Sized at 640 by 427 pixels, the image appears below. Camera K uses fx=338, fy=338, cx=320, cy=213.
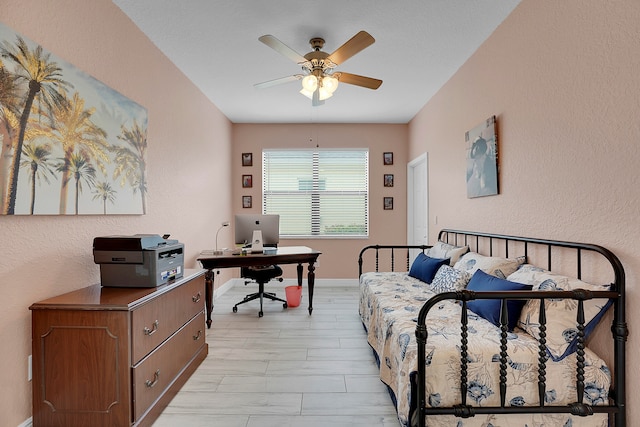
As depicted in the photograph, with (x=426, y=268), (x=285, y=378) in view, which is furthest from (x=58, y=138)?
(x=426, y=268)

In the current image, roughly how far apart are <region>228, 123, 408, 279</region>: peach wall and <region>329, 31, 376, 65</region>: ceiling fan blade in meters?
2.85

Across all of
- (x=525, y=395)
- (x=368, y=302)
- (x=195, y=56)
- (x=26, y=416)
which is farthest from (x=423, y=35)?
(x=26, y=416)

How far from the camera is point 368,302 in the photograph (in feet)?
10.1

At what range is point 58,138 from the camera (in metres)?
1.86

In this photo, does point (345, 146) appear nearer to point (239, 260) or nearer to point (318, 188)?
point (318, 188)

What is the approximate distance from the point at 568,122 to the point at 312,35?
6.38 feet

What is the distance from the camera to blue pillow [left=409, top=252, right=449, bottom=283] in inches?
126

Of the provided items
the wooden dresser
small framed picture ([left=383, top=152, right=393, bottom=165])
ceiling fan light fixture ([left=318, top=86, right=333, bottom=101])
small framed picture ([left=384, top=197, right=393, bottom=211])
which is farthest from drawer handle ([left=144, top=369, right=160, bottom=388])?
small framed picture ([left=383, top=152, right=393, bottom=165])

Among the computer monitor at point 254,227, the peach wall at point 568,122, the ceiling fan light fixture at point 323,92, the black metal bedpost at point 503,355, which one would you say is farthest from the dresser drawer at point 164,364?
the peach wall at point 568,122

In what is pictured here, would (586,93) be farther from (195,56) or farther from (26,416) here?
(26,416)

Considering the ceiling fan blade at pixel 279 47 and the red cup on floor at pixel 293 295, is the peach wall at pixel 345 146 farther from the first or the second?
the ceiling fan blade at pixel 279 47

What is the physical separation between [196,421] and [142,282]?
0.87 metres

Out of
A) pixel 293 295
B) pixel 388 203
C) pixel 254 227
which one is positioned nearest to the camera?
pixel 254 227

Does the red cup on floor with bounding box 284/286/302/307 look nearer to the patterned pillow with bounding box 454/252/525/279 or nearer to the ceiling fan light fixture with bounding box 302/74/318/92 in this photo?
the patterned pillow with bounding box 454/252/525/279
